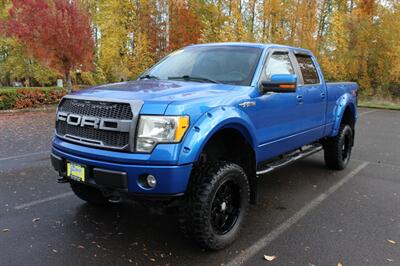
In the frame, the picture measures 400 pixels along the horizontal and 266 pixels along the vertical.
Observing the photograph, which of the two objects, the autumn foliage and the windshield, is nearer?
the windshield

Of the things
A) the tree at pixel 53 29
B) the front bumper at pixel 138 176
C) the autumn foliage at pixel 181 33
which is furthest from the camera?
the autumn foliage at pixel 181 33

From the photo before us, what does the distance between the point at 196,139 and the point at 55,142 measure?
154 centimetres

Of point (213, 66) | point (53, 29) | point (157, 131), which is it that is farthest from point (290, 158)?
point (53, 29)

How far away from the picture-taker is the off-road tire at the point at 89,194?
4.38 meters

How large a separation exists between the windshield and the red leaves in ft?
40.7

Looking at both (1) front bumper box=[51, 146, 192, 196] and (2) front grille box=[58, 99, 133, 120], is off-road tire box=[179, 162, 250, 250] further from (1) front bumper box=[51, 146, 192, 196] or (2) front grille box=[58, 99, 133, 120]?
(2) front grille box=[58, 99, 133, 120]

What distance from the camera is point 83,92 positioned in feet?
12.2

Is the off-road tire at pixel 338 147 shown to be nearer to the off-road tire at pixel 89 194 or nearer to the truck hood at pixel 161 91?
the truck hood at pixel 161 91

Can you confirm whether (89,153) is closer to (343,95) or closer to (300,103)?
(300,103)

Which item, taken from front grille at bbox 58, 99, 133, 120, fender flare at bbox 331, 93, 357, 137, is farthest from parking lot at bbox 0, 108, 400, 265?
front grille at bbox 58, 99, 133, 120

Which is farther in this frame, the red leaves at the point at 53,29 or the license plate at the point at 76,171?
the red leaves at the point at 53,29

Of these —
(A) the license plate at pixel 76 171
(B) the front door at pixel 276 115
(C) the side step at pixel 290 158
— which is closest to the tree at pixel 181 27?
(C) the side step at pixel 290 158

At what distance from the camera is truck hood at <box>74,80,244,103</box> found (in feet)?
10.8

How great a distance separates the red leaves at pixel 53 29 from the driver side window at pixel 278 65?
1305cm
